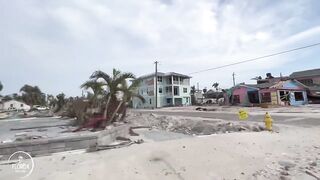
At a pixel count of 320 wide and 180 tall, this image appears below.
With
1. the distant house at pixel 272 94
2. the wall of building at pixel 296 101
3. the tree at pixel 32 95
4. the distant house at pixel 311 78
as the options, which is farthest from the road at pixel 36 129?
the tree at pixel 32 95

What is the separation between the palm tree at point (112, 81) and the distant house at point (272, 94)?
99.7ft

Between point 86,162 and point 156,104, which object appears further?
point 156,104

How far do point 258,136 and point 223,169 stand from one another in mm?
4142

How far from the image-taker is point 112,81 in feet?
51.7

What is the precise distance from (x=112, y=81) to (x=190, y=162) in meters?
9.23

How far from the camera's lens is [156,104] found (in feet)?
215

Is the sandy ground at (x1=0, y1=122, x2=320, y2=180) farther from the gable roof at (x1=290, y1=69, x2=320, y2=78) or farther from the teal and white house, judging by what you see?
the teal and white house

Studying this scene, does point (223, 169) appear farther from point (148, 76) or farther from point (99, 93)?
point (148, 76)

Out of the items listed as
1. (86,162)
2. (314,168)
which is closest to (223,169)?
(314,168)

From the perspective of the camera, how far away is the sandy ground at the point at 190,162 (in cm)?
660

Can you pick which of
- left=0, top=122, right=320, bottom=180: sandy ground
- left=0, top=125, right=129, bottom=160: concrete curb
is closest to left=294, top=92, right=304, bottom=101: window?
left=0, top=122, right=320, bottom=180: sandy ground

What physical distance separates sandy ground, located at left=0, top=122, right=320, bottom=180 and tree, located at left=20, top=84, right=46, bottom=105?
94.7 m

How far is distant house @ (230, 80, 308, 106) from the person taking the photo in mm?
41844

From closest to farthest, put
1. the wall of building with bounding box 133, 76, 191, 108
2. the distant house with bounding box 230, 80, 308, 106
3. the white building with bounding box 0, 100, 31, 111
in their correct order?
the distant house with bounding box 230, 80, 308, 106 → the wall of building with bounding box 133, 76, 191, 108 → the white building with bounding box 0, 100, 31, 111
